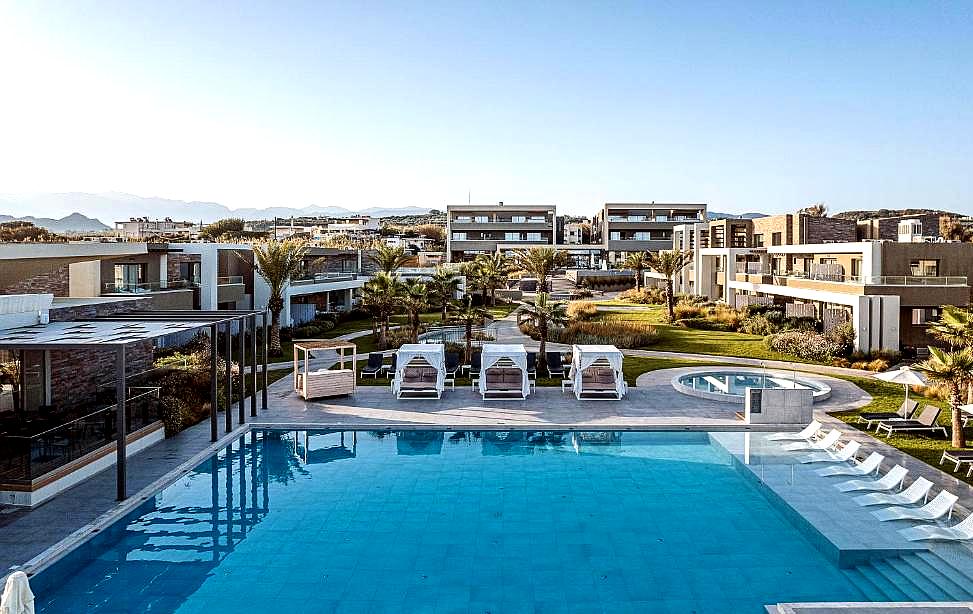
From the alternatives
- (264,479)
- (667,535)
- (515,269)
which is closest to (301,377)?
(264,479)

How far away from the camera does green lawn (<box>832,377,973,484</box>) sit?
1400cm

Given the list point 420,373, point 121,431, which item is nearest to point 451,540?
point 121,431

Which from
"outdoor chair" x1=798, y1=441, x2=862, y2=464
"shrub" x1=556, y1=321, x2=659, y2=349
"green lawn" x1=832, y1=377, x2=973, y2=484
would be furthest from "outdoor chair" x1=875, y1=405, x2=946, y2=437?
"shrub" x1=556, y1=321, x2=659, y2=349

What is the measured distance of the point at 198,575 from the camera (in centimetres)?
930

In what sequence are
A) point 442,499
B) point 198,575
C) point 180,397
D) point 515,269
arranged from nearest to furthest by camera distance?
point 198,575, point 442,499, point 180,397, point 515,269

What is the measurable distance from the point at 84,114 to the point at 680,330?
28.3 m

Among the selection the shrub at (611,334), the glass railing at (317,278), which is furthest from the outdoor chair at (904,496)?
the glass railing at (317,278)

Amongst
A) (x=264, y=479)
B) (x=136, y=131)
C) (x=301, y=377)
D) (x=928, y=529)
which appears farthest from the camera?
(x=136, y=131)

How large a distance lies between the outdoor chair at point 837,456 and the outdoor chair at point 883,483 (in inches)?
57.8

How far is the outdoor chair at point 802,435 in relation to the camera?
1559 cm

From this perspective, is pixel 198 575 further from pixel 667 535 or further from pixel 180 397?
pixel 180 397

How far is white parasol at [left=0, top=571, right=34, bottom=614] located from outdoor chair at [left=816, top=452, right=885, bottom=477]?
41.4 ft

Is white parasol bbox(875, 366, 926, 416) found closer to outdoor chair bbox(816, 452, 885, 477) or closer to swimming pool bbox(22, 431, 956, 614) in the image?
outdoor chair bbox(816, 452, 885, 477)

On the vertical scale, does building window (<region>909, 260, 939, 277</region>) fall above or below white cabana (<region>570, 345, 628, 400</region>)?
above
